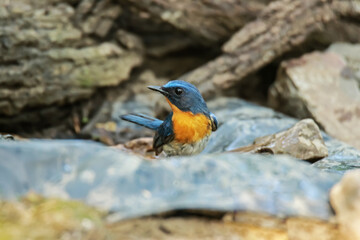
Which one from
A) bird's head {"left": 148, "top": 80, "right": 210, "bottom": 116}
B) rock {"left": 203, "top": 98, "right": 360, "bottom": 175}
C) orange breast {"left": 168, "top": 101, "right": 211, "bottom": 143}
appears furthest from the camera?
bird's head {"left": 148, "top": 80, "right": 210, "bottom": 116}

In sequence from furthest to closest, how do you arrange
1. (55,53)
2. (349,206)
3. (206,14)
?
(206,14) < (55,53) < (349,206)

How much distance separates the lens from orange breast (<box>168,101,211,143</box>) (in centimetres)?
494

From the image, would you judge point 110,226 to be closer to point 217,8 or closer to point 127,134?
point 127,134

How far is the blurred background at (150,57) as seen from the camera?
6625 millimetres

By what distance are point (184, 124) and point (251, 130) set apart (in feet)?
3.95

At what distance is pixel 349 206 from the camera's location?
254 cm

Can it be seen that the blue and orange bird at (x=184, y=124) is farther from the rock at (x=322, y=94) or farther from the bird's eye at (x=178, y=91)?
the rock at (x=322, y=94)

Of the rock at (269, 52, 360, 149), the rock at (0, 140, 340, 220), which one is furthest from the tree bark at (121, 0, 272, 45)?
the rock at (0, 140, 340, 220)

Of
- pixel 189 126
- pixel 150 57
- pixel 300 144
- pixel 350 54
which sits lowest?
pixel 150 57

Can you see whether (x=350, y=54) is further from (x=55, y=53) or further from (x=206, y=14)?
(x=55, y=53)

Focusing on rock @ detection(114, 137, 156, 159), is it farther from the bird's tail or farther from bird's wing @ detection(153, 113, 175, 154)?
bird's wing @ detection(153, 113, 175, 154)

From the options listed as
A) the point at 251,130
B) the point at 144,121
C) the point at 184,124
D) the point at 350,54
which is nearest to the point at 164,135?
the point at 184,124

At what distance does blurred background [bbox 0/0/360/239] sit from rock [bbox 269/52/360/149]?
0.05 ft

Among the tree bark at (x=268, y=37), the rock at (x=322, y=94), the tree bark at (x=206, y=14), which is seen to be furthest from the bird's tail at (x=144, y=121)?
the rock at (x=322, y=94)
